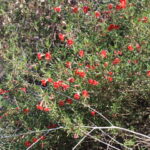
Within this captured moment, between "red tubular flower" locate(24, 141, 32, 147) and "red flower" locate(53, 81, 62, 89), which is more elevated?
"red flower" locate(53, 81, 62, 89)

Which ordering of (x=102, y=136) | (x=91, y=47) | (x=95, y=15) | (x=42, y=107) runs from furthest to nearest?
1. (x=95, y=15)
2. (x=91, y=47)
3. (x=102, y=136)
4. (x=42, y=107)

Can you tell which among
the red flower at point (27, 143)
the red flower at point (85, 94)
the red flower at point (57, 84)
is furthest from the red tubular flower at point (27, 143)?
the red flower at point (85, 94)

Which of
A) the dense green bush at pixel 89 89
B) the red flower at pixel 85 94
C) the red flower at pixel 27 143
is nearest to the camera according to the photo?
the red flower at pixel 85 94

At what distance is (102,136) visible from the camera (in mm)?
3268

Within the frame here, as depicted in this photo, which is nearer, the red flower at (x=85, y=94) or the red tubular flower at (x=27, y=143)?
the red flower at (x=85, y=94)

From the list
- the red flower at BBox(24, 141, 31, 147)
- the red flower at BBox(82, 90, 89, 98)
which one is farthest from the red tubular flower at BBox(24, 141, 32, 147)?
the red flower at BBox(82, 90, 89, 98)

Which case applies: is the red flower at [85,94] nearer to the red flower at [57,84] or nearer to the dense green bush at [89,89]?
the dense green bush at [89,89]

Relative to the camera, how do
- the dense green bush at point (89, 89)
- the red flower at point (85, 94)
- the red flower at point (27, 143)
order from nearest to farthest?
the red flower at point (85, 94)
the dense green bush at point (89, 89)
the red flower at point (27, 143)

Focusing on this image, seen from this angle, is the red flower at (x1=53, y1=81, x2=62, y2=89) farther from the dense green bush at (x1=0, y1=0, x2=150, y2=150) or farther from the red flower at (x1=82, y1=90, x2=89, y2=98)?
the red flower at (x1=82, y1=90, x2=89, y2=98)

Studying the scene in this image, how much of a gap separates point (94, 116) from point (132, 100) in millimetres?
380

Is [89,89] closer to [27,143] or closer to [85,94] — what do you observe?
[85,94]

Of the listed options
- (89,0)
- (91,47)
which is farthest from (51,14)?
(91,47)

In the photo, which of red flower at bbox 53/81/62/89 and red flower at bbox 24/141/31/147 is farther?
red flower at bbox 24/141/31/147

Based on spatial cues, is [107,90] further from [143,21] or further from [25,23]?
[25,23]
